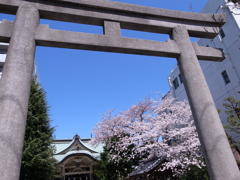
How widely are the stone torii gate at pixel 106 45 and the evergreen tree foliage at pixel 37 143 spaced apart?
23.9 ft

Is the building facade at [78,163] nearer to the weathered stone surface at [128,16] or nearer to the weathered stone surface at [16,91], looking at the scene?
the weathered stone surface at [128,16]

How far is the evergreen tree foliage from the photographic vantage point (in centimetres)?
895

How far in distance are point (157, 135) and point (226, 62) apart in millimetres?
7785

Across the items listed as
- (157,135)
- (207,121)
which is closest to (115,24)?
(207,121)

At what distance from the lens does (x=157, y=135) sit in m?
13.0

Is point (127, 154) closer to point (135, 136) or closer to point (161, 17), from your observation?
point (135, 136)

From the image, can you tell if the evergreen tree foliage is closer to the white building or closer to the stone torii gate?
the stone torii gate

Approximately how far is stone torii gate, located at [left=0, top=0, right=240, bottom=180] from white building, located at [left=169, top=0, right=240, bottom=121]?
33.4 feet

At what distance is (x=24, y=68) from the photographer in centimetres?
278

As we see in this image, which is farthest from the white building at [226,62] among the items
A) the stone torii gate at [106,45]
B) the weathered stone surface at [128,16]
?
the stone torii gate at [106,45]

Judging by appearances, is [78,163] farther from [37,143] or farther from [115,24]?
[115,24]

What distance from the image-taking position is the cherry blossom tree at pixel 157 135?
11.4 m

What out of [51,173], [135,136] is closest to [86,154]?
[135,136]

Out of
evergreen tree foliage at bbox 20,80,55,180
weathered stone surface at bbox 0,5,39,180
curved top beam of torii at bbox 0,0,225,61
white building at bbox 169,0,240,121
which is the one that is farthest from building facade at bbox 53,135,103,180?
weathered stone surface at bbox 0,5,39,180
